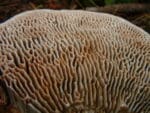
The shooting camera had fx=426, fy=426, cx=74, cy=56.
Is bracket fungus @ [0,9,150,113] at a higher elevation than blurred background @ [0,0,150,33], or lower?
higher

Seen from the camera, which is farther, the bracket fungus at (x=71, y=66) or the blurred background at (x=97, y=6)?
the blurred background at (x=97, y=6)

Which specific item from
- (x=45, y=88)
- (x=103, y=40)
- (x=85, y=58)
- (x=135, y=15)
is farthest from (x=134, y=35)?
(x=135, y=15)

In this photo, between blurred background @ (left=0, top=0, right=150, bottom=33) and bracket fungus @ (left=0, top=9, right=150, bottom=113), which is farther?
blurred background @ (left=0, top=0, right=150, bottom=33)

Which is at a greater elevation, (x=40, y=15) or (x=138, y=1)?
(x=40, y=15)

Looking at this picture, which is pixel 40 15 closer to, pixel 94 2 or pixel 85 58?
pixel 85 58

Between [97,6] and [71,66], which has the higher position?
[71,66]
